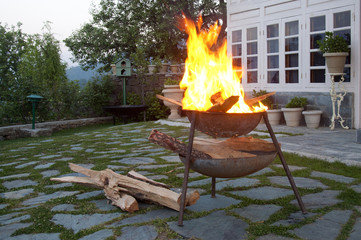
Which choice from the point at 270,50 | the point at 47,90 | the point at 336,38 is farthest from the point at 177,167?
the point at 47,90

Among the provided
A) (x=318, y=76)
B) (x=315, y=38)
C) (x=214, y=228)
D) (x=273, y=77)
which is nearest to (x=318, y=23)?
(x=315, y=38)

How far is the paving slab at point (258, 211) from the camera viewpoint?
105 inches

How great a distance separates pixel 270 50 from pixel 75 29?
13364 mm

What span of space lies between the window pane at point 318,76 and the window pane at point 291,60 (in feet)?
1.75

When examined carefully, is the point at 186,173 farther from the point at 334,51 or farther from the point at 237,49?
the point at 237,49

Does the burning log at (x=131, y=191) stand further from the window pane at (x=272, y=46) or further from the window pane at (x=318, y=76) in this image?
the window pane at (x=272, y=46)

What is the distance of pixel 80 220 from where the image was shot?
273cm

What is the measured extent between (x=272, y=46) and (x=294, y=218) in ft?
23.3

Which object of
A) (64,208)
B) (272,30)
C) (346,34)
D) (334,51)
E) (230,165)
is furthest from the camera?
(272,30)

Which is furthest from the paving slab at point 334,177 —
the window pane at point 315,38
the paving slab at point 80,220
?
the window pane at point 315,38

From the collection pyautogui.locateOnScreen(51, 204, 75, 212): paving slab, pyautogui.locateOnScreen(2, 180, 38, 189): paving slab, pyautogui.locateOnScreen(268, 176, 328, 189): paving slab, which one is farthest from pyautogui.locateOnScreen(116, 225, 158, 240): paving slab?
pyautogui.locateOnScreen(2, 180, 38, 189): paving slab

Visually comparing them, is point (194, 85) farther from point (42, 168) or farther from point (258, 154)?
point (42, 168)

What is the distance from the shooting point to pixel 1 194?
3.58 meters

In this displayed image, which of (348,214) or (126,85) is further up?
(126,85)
